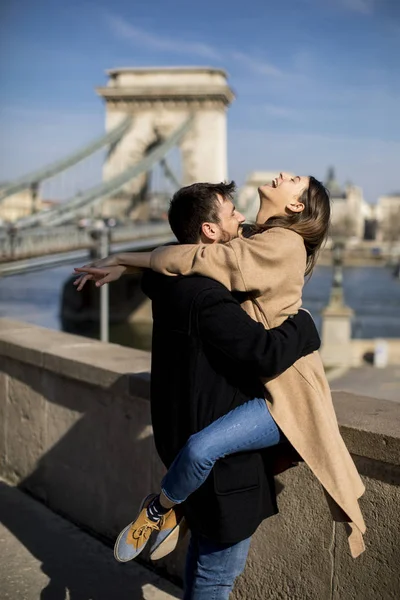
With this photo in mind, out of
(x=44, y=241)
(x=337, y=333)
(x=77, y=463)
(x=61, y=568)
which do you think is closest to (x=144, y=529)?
(x=61, y=568)

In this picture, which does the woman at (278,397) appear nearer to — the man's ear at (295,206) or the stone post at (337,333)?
the man's ear at (295,206)

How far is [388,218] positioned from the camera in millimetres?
125562

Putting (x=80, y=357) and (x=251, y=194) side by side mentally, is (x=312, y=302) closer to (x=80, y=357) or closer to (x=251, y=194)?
(x=251, y=194)

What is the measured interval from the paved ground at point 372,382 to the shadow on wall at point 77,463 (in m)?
12.2

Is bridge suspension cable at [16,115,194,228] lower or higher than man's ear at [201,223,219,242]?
lower

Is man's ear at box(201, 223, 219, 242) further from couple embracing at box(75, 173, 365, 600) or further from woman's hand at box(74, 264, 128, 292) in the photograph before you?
woman's hand at box(74, 264, 128, 292)

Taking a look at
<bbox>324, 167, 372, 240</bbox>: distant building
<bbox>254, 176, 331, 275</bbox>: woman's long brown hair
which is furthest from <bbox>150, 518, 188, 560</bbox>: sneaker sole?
<bbox>324, 167, 372, 240</bbox>: distant building

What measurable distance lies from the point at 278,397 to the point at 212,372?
157mm

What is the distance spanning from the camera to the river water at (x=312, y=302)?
101 ft

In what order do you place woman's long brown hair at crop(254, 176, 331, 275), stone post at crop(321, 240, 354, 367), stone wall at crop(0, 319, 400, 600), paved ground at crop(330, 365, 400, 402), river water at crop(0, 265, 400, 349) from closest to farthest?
woman's long brown hair at crop(254, 176, 331, 275), stone wall at crop(0, 319, 400, 600), paved ground at crop(330, 365, 400, 402), stone post at crop(321, 240, 354, 367), river water at crop(0, 265, 400, 349)

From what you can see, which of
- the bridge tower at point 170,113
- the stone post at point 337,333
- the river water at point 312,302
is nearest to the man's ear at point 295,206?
the stone post at point 337,333

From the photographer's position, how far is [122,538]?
6.46 feet

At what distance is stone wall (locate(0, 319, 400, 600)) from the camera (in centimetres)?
210

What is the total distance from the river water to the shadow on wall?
22.8m
